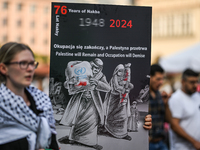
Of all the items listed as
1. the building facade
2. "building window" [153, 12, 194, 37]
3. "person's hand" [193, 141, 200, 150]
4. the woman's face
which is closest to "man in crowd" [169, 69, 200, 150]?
"person's hand" [193, 141, 200, 150]

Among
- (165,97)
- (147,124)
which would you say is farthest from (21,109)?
(165,97)

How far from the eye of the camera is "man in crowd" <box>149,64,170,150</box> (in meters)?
5.32

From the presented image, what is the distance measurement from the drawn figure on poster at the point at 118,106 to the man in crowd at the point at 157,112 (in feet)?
8.24

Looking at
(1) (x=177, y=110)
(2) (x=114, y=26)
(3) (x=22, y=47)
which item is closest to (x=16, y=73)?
(3) (x=22, y=47)

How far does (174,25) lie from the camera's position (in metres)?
47.2

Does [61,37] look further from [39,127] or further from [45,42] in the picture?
[45,42]

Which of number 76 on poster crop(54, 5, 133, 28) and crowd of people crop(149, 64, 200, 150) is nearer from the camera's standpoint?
number 76 on poster crop(54, 5, 133, 28)

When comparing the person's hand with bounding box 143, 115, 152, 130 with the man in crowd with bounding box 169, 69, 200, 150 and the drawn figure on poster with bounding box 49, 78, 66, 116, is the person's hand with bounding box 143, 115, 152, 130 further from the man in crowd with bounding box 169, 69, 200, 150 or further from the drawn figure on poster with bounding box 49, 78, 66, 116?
the man in crowd with bounding box 169, 69, 200, 150

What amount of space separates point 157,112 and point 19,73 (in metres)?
3.19

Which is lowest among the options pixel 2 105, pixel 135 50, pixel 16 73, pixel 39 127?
pixel 39 127

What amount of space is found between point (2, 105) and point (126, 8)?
3.98 ft

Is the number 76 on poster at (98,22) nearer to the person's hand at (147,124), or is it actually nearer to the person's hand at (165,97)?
the person's hand at (147,124)

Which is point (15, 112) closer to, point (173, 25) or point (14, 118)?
point (14, 118)

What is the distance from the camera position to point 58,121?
278 centimetres
